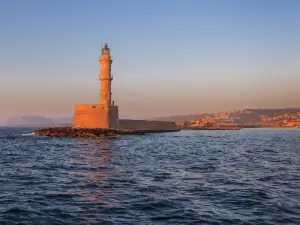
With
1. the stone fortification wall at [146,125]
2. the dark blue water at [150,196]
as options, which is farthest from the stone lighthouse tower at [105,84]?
the dark blue water at [150,196]

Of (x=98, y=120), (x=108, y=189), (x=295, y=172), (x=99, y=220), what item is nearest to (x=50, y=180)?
(x=108, y=189)

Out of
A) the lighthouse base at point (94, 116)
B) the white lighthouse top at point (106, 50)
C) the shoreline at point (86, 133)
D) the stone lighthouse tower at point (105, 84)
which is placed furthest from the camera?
the white lighthouse top at point (106, 50)

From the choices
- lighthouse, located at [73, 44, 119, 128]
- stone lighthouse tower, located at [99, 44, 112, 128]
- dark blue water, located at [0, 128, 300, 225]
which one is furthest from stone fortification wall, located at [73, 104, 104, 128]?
dark blue water, located at [0, 128, 300, 225]

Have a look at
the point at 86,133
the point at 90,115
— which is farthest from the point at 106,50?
the point at 86,133

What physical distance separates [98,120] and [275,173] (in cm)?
4313

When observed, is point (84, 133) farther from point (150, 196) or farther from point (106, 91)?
point (150, 196)

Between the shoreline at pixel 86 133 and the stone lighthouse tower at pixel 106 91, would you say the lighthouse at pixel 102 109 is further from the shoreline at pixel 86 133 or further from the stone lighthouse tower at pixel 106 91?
the shoreline at pixel 86 133

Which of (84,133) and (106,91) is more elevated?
(106,91)

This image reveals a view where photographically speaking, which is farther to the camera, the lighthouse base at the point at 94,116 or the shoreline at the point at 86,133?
the lighthouse base at the point at 94,116

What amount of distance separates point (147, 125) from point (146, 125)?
1.60ft

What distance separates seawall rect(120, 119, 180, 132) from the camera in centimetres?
6866

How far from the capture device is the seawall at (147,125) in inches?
2703

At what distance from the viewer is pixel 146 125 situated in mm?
78625

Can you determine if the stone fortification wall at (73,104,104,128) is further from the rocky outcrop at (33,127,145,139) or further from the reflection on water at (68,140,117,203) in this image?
the reflection on water at (68,140,117,203)
